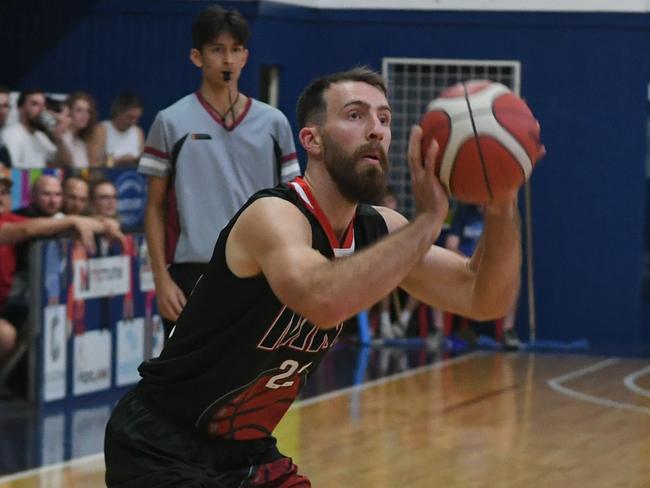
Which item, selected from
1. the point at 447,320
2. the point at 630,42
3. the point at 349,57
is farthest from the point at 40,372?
the point at 630,42

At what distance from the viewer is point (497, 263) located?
3721mm

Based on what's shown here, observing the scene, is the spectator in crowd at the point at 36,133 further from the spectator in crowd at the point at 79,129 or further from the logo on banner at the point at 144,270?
the logo on banner at the point at 144,270

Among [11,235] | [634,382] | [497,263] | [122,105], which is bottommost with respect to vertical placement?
[634,382]

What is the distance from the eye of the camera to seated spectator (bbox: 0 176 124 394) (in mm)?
8781

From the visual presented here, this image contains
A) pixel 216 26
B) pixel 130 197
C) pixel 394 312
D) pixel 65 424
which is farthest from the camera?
pixel 394 312

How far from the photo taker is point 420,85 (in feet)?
47.2

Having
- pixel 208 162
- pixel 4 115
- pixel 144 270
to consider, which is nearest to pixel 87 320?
pixel 144 270

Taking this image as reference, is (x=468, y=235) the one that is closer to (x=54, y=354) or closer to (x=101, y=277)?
(x=101, y=277)

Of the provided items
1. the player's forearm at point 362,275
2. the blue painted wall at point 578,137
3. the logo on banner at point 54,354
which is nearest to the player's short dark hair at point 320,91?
the player's forearm at point 362,275

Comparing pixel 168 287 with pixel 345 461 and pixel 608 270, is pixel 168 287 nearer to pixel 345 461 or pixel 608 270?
pixel 345 461

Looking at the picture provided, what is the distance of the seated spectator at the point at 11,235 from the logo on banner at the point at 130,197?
0.79 meters

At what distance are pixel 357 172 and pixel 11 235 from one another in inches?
218

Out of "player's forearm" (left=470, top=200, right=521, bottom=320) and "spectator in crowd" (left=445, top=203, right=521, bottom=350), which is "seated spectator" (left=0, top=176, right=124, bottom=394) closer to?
"spectator in crowd" (left=445, top=203, right=521, bottom=350)

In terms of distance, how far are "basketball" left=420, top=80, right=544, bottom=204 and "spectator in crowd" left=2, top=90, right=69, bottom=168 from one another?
6784mm
